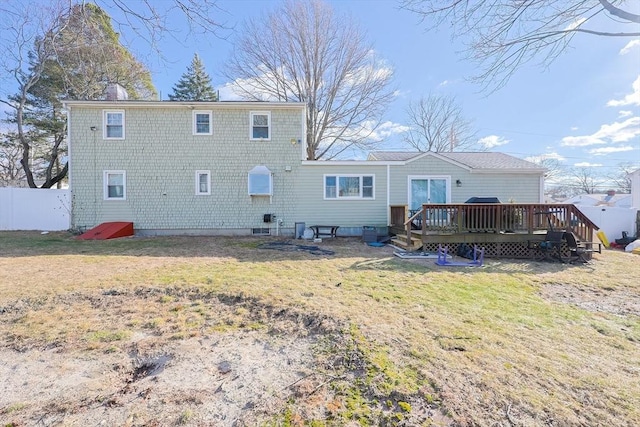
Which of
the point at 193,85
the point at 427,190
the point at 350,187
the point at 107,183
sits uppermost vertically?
the point at 193,85

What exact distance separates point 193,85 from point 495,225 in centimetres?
3170

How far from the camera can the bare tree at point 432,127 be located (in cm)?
2495

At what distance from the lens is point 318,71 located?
19.6 metres

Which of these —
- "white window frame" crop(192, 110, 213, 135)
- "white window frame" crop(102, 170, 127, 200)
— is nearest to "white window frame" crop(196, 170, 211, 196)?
"white window frame" crop(192, 110, 213, 135)

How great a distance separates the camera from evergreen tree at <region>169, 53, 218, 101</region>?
30.6 m

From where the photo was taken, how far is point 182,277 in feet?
18.2

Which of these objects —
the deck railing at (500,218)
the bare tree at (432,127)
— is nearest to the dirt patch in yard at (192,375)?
the deck railing at (500,218)

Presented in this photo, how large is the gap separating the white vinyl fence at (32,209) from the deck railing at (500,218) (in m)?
14.8

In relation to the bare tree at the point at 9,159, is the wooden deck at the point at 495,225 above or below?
below

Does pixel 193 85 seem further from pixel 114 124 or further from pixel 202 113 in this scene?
pixel 202 113

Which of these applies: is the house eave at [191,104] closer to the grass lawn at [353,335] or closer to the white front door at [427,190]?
the white front door at [427,190]

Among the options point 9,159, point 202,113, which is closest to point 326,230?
point 202,113

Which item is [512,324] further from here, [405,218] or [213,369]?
[405,218]

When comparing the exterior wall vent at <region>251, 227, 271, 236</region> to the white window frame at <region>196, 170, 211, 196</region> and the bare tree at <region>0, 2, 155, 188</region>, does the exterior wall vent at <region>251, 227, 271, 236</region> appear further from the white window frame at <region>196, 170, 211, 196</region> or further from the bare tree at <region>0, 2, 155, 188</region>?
the bare tree at <region>0, 2, 155, 188</region>
